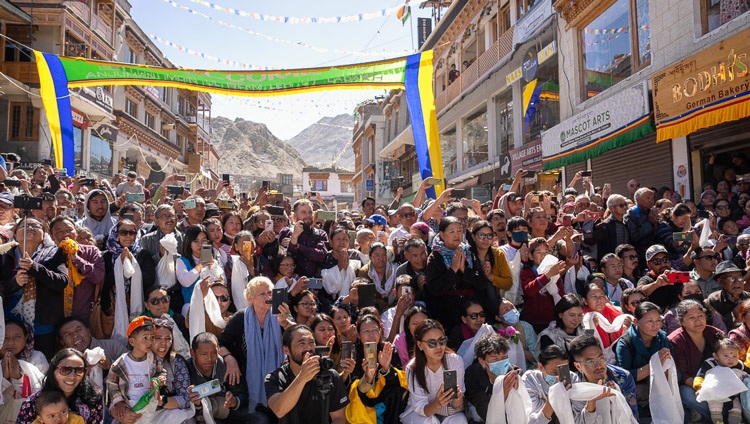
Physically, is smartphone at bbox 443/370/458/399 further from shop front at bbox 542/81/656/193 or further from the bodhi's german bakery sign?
shop front at bbox 542/81/656/193

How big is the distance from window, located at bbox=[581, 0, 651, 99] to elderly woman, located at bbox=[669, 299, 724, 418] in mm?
6954

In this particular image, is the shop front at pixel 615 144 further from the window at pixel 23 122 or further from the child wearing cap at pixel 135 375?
the window at pixel 23 122

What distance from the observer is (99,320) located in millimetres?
4582

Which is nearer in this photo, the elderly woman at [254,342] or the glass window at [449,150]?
the elderly woman at [254,342]

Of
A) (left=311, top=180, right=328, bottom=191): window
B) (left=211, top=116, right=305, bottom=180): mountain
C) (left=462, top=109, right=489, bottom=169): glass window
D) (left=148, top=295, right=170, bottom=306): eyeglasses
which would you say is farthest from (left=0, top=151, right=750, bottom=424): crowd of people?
(left=211, top=116, right=305, bottom=180): mountain

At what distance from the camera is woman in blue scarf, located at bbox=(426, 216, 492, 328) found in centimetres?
466

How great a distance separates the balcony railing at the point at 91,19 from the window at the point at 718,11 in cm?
1939

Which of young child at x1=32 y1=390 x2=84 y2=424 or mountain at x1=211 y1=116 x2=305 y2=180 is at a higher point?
mountain at x1=211 y1=116 x2=305 y2=180

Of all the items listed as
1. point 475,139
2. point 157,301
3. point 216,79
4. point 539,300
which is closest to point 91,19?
point 216,79

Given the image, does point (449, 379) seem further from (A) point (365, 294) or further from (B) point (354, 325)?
(B) point (354, 325)

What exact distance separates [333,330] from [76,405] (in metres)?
1.86

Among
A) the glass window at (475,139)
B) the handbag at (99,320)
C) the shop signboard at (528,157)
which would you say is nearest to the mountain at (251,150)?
the glass window at (475,139)

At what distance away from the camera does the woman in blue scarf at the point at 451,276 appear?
15.3 feet

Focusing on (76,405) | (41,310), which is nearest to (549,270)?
(76,405)
